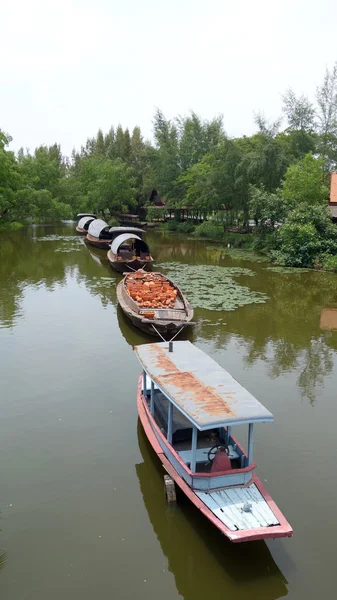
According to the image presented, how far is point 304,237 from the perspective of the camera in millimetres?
26078

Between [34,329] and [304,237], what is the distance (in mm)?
17747

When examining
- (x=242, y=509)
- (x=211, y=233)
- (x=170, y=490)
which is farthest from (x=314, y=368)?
(x=211, y=233)

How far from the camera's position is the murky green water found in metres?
5.36

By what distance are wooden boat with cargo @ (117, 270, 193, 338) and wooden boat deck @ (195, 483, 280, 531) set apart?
678cm

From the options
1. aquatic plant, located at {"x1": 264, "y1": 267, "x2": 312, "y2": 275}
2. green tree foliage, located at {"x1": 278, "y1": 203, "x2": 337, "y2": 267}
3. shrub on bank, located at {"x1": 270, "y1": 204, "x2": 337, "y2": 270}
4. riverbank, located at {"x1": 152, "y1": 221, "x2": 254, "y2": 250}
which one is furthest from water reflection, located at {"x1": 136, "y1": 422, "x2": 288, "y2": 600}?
riverbank, located at {"x1": 152, "y1": 221, "x2": 254, "y2": 250}

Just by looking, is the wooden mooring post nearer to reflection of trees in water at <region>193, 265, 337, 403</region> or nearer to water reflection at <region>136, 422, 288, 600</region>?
water reflection at <region>136, 422, 288, 600</region>

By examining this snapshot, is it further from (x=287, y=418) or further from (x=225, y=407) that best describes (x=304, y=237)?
(x=225, y=407)

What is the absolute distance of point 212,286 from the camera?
67.7 feet

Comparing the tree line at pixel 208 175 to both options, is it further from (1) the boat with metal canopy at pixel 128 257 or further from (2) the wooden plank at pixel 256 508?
(2) the wooden plank at pixel 256 508

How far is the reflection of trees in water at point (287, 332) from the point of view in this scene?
11859mm

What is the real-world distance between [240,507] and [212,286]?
15351 mm

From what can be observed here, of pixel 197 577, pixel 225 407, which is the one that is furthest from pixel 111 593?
pixel 225 407

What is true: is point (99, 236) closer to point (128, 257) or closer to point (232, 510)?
point (128, 257)

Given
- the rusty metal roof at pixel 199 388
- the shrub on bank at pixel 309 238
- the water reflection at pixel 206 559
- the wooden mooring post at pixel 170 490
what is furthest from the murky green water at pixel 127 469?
the shrub on bank at pixel 309 238
